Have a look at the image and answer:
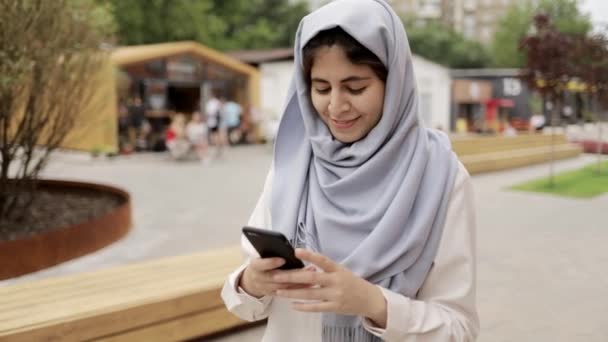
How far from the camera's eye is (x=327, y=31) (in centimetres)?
136

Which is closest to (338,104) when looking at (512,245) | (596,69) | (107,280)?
(107,280)

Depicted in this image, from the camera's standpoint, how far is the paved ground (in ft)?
11.3

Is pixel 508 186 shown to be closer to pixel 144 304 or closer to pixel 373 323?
pixel 144 304

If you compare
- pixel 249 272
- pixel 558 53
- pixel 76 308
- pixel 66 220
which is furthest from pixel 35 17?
pixel 249 272

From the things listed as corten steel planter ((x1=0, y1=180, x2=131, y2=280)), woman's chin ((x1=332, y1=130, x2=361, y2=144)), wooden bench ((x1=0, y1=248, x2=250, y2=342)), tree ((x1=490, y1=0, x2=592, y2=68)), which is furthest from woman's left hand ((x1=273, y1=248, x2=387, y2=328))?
corten steel planter ((x1=0, y1=180, x2=131, y2=280))

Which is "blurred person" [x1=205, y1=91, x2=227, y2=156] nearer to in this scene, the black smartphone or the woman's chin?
the woman's chin

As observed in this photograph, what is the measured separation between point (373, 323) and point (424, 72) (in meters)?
22.5

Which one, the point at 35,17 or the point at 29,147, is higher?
the point at 35,17

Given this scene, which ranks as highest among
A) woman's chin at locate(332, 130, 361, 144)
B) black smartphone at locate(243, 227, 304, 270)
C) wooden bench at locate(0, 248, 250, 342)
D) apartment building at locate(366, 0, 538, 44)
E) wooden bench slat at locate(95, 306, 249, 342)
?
apartment building at locate(366, 0, 538, 44)

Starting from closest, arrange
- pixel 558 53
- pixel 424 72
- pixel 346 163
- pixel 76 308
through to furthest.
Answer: pixel 346 163 → pixel 76 308 → pixel 558 53 → pixel 424 72

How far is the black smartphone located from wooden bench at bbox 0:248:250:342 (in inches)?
75.9

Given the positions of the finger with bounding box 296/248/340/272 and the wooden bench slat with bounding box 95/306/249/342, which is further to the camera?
the wooden bench slat with bounding box 95/306/249/342

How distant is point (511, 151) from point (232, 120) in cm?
938

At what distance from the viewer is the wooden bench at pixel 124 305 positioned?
111 inches
